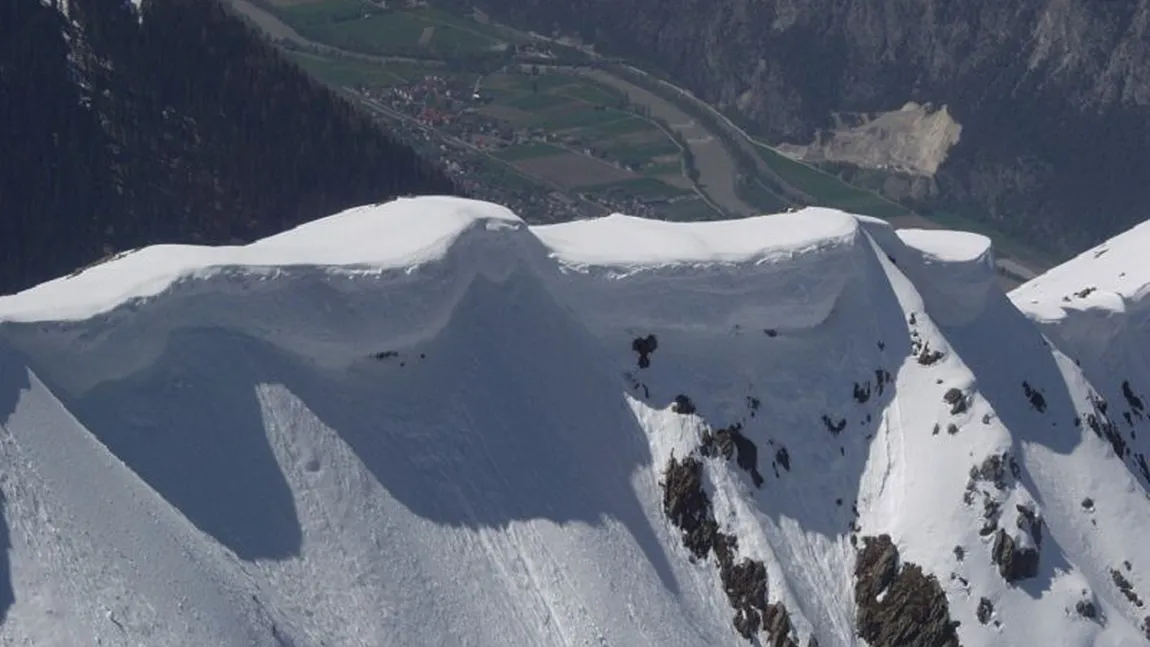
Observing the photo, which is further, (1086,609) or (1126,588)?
(1126,588)

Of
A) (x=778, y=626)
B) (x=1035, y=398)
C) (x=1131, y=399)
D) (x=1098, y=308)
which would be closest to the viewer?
(x=778, y=626)

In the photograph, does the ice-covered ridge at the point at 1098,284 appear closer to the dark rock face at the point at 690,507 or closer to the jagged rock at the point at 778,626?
the dark rock face at the point at 690,507

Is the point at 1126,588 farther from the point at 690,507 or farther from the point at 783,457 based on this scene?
the point at 690,507

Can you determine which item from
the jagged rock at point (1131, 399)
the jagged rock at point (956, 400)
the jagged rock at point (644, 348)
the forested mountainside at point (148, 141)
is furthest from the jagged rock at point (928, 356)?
the forested mountainside at point (148, 141)

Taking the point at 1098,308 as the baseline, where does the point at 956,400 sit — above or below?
above

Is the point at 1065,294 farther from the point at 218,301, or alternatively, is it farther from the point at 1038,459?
the point at 218,301

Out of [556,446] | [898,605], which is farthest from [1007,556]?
[556,446]

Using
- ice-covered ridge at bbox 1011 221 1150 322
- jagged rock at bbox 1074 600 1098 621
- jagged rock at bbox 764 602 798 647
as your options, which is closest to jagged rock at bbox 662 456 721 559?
jagged rock at bbox 764 602 798 647

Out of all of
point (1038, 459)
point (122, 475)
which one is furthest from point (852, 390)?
point (122, 475)

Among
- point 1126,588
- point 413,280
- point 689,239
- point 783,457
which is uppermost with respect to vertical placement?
point 413,280
